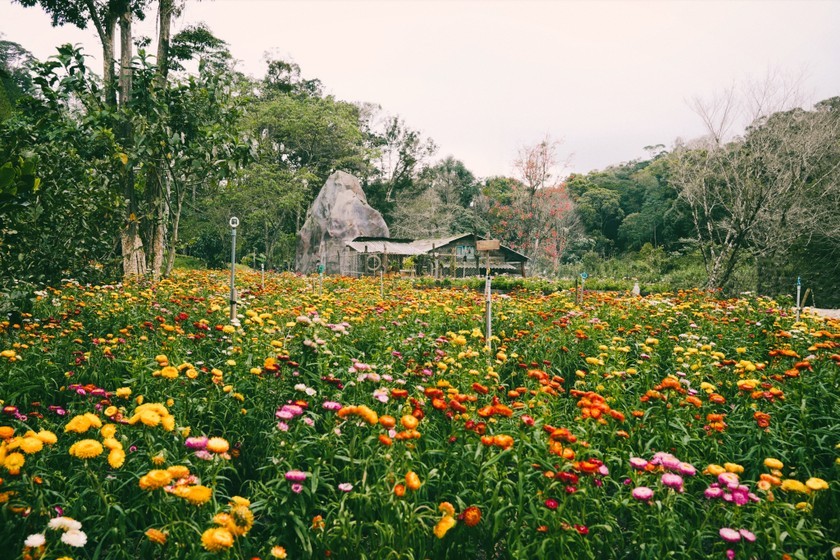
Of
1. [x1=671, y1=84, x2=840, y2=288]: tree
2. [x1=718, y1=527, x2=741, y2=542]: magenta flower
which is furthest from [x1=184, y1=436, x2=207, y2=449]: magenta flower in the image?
[x1=671, y1=84, x2=840, y2=288]: tree

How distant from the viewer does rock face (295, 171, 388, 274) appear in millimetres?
29859

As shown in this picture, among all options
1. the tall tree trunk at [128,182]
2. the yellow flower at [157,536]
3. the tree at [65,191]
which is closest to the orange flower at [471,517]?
the yellow flower at [157,536]

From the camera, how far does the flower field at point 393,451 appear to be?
5.55 ft

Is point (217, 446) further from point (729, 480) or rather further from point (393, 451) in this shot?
point (729, 480)

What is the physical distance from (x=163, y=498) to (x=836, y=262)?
64.2 ft

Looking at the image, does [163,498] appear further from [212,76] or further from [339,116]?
[339,116]

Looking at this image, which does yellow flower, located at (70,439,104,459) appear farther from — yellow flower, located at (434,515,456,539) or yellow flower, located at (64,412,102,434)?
yellow flower, located at (434,515,456,539)

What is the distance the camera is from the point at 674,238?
113 feet

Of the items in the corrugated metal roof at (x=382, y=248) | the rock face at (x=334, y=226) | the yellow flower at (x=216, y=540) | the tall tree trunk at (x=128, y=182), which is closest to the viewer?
the yellow flower at (x=216, y=540)

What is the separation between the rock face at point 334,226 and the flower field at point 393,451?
82.8ft

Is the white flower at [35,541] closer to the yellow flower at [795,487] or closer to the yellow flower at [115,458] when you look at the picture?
the yellow flower at [115,458]

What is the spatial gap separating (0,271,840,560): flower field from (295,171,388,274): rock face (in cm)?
2524

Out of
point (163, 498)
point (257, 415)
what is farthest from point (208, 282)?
point (163, 498)

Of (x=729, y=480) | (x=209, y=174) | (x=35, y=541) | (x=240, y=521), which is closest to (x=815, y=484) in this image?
(x=729, y=480)
